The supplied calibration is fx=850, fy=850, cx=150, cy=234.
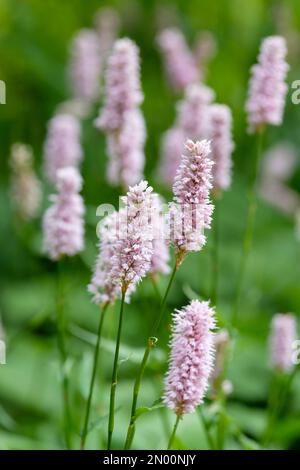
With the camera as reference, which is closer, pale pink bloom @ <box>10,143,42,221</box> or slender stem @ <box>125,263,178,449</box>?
slender stem @ <box>125,263,178,449</box>

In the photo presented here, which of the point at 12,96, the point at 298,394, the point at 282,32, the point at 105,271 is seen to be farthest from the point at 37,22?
the point at 105,271

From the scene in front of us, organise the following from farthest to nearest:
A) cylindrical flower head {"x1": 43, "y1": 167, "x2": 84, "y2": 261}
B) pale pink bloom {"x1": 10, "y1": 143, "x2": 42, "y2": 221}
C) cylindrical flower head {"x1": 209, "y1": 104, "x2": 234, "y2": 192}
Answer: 1. pale pink bloom {"x1": 10, "y1": 143, "x2": 42, "y2": 221}
2. cylindrical flower head {"x1": 209, "y1": 104, "x2": 234, "y2": 192}
3. cylindrical flower head {"x1": 43, "y1": 167, "x2": 84, "y2": 261}

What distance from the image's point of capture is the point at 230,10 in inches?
253

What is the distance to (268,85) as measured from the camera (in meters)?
2.38

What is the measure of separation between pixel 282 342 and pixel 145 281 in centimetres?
63

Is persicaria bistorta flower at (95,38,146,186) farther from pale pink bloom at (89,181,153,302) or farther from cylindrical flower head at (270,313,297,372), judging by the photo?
pale pink bloom at (89,181,153,302)

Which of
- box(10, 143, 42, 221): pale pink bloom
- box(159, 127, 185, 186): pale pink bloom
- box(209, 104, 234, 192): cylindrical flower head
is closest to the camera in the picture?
box(209, 104, 234, 192): cylindrical flower head

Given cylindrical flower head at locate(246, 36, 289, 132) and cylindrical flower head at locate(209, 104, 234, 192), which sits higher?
cylindrical flower head at locate(246, 36, 289, 132)

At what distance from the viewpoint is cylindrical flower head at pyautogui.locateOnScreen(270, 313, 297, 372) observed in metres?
2.52

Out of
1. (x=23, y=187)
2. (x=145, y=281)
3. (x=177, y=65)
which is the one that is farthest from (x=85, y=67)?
(x=145, y=281)

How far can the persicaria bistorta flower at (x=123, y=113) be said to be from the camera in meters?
2.39

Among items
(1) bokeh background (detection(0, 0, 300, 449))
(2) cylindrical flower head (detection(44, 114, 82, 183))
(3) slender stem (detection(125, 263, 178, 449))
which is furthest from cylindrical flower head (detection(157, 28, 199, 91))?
(3) slender stem (detection(125, 263, 178, 449))
